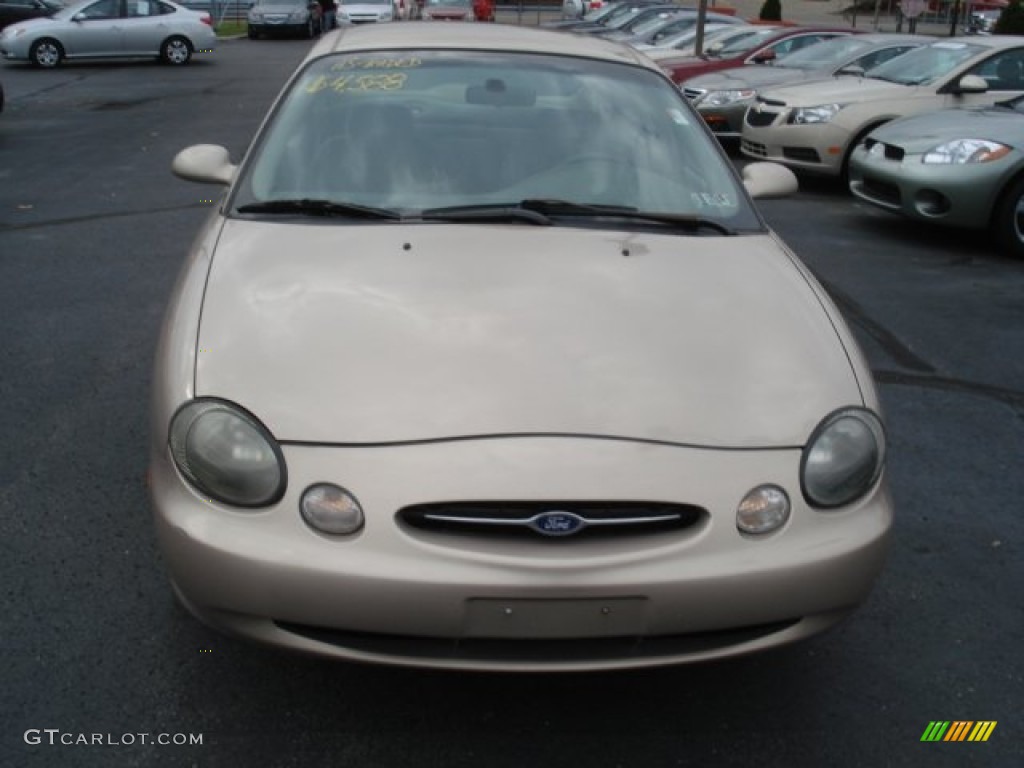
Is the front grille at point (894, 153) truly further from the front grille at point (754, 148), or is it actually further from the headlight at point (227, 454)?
the headlight at point (227, 454)

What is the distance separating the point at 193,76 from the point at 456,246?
19678 mm

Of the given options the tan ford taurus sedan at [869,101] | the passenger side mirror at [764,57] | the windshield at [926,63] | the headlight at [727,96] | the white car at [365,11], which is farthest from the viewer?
the white car at [365,11]

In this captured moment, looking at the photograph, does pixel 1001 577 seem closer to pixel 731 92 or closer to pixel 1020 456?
pixel 1020 456

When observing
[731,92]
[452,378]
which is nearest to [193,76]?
[731,92]

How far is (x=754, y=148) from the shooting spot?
11172 millimetres

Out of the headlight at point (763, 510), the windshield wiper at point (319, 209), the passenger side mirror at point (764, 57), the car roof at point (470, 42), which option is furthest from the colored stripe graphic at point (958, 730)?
the passenger side mirror at point (764, 57)

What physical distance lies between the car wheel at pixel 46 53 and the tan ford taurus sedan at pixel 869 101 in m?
16.8

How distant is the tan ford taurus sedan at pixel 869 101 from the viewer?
10.5 m

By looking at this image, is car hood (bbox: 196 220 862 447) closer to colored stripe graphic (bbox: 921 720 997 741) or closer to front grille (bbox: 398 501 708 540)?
front grille (bbox: 398 501 708 540)

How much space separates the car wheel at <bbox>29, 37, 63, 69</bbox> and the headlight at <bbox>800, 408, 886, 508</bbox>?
2294cm

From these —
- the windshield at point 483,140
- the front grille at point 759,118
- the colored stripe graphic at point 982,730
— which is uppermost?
the windshield at point 483,140

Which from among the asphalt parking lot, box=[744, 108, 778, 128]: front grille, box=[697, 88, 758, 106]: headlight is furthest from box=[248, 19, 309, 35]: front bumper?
the asphalt parking lot

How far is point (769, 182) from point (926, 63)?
7657 mm

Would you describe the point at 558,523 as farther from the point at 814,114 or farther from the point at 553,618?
the point at 814,114
